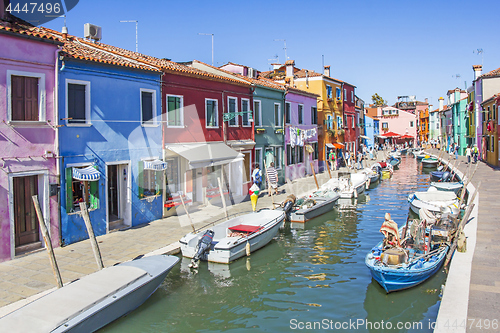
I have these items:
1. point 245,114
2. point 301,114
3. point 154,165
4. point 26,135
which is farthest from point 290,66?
point 26,135

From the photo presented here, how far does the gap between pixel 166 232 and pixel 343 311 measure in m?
7.12

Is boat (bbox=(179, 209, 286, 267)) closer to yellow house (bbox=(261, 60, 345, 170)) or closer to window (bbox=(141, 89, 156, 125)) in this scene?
window (bbox=(141, 89, 156, 125))

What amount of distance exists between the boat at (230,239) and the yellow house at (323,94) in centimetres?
2041

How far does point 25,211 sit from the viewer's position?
37.7ft

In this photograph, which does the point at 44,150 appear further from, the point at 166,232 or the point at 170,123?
the point at 170,123

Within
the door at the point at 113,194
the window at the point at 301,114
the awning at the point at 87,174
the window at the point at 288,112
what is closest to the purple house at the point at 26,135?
the awning at the point at 87,174

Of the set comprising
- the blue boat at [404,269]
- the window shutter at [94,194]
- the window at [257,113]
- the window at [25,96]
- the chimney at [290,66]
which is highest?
the chimney at [290,66]

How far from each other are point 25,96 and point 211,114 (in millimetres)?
9165

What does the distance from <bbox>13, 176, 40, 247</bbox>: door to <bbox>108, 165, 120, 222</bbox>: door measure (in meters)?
2.87

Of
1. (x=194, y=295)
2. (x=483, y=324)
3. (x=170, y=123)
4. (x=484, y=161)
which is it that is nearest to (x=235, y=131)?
(x=170, y=123)

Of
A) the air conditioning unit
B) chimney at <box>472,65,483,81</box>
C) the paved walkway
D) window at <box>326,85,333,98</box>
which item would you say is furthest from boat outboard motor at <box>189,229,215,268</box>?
chimney at <box>472,65,483,81</box>

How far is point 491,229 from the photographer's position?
13008mm

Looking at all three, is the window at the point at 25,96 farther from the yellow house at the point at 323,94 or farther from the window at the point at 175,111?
the yellow house at the point at 323,94

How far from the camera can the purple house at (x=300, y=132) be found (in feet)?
89.9
